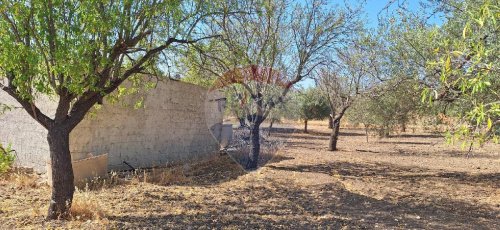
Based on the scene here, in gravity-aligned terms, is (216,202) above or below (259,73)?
below

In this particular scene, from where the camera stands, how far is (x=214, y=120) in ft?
52.5

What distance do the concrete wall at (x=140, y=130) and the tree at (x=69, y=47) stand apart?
70.5 inches

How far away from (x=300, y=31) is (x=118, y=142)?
20.3 feet

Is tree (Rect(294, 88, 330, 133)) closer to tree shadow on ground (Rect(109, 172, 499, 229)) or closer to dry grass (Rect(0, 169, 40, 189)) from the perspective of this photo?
tree shadow on ground (Rect(109, 172, 499, 229))

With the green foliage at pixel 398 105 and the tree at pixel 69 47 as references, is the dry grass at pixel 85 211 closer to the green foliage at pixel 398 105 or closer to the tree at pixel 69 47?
the tree at pixel 69 47

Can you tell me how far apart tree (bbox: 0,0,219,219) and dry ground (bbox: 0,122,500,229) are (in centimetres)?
118

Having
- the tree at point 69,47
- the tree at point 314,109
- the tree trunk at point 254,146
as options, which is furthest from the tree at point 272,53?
the tree at point 314,109

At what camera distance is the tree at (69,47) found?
4793mm

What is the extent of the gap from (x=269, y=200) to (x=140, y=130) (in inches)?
192

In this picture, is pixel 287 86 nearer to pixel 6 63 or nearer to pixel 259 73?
pixel 259 73

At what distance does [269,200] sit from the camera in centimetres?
812

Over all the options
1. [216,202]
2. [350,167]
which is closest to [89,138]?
[216,202]

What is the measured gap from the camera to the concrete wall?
30.2ft

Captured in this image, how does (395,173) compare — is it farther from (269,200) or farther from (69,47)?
(69,47)
